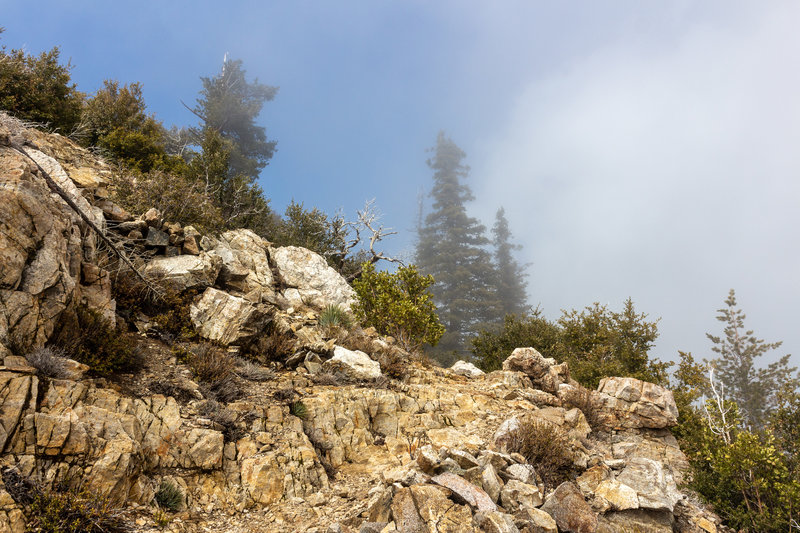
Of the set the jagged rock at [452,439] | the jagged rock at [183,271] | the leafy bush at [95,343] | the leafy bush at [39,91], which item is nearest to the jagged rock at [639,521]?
the jagged rock at [452,439]

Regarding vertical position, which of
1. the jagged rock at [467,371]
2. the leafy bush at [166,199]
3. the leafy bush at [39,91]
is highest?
the leafy bush at [39,91]

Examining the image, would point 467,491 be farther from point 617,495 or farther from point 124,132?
point 124,132

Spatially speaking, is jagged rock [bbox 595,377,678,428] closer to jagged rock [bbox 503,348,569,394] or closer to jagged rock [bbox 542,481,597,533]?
jagged rock [bbox 503,348,569,394]

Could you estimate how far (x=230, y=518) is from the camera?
538cm

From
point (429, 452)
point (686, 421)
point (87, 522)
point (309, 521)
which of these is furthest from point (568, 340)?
point (87, 522)

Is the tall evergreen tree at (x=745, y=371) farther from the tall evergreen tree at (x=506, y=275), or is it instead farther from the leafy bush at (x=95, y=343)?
the leafy bush at (x=95, y=343)

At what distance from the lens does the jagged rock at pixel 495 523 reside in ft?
15.1

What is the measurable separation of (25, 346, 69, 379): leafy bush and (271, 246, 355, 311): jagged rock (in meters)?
8.94

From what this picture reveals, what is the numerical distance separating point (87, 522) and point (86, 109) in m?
20.2

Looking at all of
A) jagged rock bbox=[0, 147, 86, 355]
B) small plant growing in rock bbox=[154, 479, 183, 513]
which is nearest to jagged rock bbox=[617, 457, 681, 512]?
small plant growing in rock bbox=[154, 479, 183, 513]

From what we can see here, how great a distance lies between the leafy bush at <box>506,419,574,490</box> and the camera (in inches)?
277

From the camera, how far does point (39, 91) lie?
14.7 meters

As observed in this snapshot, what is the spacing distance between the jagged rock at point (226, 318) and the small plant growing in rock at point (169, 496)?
4.12m

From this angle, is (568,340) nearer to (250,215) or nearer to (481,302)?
(250,215)
